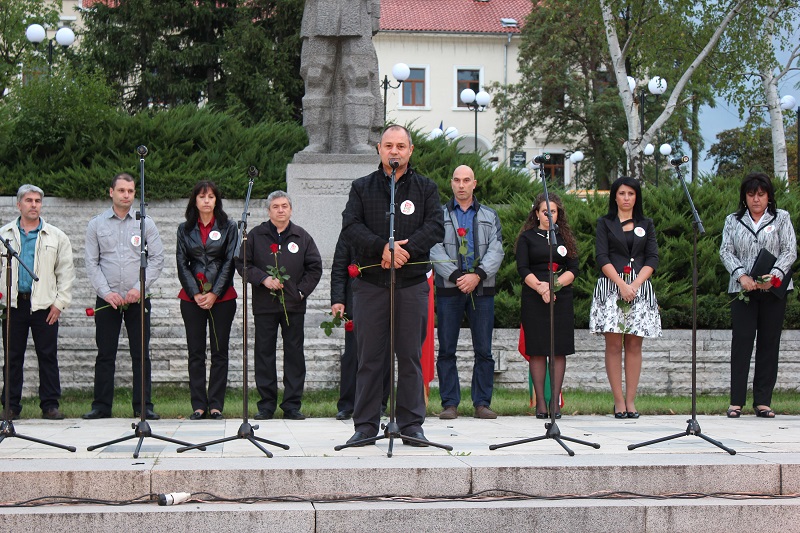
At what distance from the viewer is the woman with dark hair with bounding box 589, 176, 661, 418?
31.7 ft

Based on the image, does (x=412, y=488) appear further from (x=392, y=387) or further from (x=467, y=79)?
(x=467, y=79)

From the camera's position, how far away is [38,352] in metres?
9.77

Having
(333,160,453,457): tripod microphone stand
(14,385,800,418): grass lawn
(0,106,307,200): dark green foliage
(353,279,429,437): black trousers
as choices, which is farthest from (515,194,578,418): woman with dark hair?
(0,106,307,200): dark green foliage

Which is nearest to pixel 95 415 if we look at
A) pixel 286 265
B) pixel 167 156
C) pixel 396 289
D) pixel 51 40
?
pixel 286 265

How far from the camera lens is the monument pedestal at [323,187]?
13.8 meters

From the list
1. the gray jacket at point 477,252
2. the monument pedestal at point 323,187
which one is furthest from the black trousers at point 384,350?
the monument pedestal at point 323,187

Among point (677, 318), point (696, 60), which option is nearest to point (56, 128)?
point (677, 318)

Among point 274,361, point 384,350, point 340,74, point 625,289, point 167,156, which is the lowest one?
point 274,361

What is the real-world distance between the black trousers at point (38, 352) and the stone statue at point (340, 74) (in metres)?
5.24

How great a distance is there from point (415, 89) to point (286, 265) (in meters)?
46.3

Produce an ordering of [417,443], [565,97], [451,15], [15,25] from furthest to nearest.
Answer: [451,15] < [565,97] < [15,25] < [417,443]

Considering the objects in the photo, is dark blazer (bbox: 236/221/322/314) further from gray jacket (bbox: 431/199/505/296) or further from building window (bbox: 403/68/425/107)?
building window (bbox: 403/68/425/107)

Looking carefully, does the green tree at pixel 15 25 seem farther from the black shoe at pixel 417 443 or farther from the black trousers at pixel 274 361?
the black shoe at pixel 417 443

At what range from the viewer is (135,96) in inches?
1226
